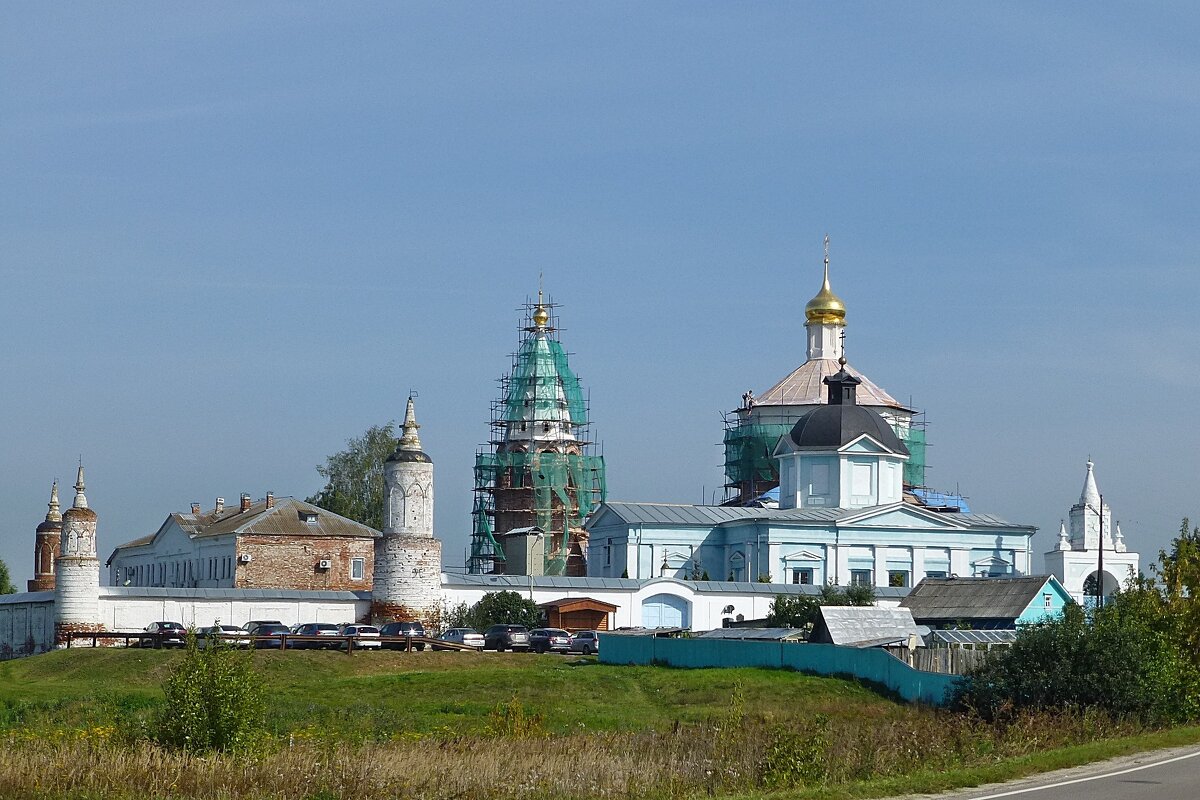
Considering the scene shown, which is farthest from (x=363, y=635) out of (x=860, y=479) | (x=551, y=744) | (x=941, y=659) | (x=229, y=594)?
(x=860, y=479)

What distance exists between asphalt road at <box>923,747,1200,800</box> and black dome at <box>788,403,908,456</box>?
2156 inches

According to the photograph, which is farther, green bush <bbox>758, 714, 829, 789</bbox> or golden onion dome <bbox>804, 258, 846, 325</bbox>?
golden onion dome <bbox>804, 258, 846, 325</bbox>

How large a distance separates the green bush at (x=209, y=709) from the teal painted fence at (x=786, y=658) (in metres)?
15.3

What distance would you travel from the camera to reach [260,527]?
71.6m

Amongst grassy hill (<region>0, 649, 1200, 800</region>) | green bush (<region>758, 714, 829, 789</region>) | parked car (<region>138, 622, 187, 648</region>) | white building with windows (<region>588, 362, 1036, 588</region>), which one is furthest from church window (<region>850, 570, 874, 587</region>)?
green bush (<region>758, 714, 829, 789</region>)

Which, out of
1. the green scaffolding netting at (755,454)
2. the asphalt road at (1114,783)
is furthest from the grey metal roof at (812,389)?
the asphalt road at (1114,783)

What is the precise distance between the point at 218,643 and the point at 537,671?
19.7 metres

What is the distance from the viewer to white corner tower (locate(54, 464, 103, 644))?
179ft

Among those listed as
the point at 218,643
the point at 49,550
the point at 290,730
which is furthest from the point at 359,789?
the point at 49,550

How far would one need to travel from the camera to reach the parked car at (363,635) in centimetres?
4909

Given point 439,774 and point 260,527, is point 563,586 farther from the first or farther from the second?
point 439,774

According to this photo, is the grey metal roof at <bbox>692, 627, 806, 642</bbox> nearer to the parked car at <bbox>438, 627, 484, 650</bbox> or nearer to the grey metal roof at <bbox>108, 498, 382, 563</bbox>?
the parked car at <bbox>438, 627, 484, 650</bbox>

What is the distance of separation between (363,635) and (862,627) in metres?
14.6

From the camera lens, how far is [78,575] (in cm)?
5500
